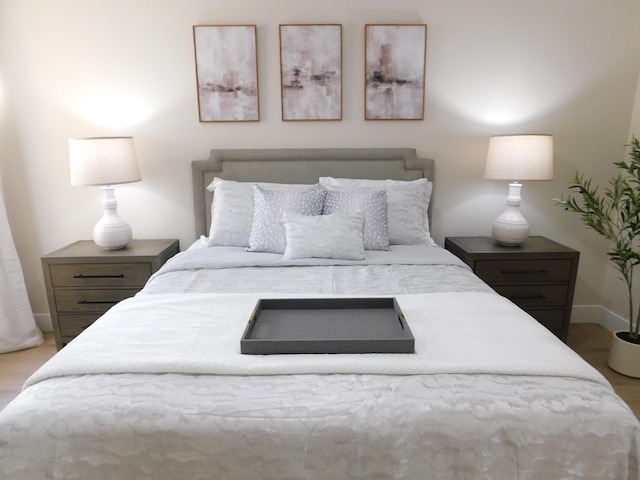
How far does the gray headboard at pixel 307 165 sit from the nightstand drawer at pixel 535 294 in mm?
884

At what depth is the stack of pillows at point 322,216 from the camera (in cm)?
230

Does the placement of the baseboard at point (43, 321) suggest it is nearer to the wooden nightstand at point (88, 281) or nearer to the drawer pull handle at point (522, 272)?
the wooden nightstand at point (88, 281)

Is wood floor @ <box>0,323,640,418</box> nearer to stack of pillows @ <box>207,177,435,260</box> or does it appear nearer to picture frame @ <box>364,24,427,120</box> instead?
stack of pillows @ <box>207,177,435,260</box>

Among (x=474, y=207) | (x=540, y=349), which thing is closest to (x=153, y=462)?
(x=540, y=349)

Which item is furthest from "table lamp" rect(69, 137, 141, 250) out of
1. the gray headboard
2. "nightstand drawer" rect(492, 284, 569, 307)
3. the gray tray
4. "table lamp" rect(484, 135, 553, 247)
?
"nightstand drawer" rect(492, 284, 569, 307)

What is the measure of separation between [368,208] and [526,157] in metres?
1.05

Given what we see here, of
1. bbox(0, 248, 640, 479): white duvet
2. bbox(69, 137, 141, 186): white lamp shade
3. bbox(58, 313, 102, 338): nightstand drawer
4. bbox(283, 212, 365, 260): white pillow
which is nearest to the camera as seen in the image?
bbox(0, 248, 640, 479): white duvet

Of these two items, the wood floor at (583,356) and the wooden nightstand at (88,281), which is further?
the wooden nightstand at (88,281)

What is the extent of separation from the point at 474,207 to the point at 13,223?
3278 millimetres

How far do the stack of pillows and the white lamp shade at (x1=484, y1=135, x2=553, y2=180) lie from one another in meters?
0.49

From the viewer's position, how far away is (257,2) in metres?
2.79

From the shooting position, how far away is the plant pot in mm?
2471

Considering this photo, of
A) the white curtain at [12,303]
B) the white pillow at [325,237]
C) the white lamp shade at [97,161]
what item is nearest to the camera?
the white pillow at [325,237]

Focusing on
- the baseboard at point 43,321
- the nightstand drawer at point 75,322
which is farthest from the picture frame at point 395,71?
the baseboard at point 43,321
